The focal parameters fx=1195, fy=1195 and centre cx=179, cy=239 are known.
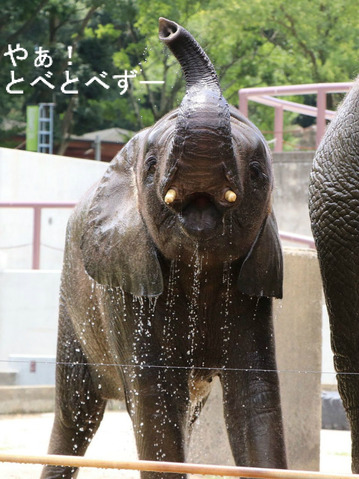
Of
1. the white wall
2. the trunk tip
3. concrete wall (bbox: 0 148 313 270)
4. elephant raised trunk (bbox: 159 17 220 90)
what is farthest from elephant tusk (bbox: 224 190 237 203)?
the white wall

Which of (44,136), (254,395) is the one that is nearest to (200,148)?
(254,395)

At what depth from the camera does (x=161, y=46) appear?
54.6 ft

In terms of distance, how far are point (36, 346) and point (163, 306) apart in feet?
20.8

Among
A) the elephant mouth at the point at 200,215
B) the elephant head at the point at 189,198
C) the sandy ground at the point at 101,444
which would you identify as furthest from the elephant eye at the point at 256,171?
the sandy ground at the point at 101,444

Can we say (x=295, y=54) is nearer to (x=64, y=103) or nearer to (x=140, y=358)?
(x=64, y=103)

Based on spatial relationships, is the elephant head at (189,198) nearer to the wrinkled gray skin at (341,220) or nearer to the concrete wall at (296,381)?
the wrinkled gray skin at (341,220)

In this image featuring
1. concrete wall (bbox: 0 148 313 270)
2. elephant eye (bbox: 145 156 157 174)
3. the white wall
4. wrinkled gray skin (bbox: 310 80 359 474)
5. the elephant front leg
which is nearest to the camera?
wrinkled gray skin (bbox: 310 80 359 474)

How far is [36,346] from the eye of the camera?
33.2 ft

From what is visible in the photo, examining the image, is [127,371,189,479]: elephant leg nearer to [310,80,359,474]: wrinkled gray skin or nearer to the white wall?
[310,80,359,474]: wrinkled gray skin

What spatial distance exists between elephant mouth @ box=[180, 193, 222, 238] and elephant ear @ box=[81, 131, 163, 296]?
528 millimetres

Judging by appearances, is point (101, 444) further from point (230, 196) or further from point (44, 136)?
point (230, 196)

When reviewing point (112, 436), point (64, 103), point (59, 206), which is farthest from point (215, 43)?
point (112, 436)

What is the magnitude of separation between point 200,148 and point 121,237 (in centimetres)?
93

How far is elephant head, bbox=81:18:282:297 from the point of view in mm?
3205
